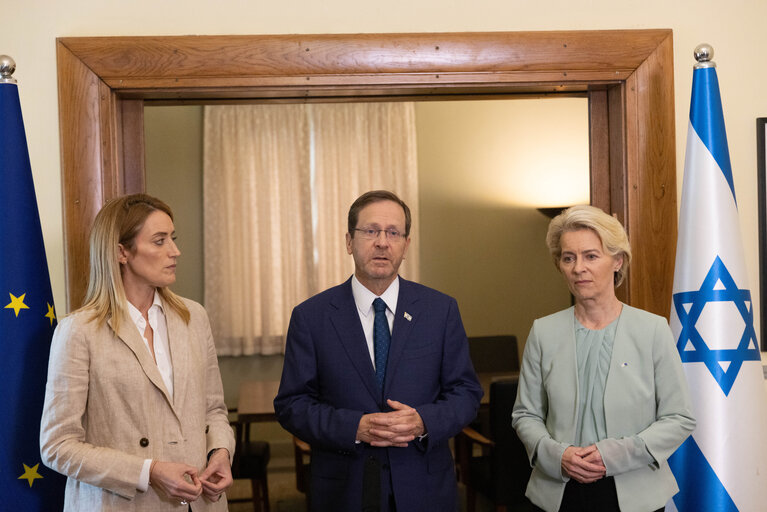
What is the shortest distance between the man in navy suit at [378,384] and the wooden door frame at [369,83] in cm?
74

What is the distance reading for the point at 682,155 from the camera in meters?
3.05

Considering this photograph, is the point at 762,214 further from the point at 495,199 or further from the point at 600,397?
the point at 495,199

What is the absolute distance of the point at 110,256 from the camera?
2.13 metres

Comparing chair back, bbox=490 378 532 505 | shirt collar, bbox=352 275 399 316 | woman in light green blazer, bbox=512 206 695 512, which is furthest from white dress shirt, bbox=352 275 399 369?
chair back, bbox=490 378 532 505

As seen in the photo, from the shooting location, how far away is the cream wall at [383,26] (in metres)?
2.85

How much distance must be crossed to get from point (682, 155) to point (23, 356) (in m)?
2.50

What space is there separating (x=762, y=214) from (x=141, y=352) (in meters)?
2.41

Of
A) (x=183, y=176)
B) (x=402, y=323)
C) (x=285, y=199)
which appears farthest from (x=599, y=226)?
(x=183, y=176)

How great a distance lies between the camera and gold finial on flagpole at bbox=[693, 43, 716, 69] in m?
2.73

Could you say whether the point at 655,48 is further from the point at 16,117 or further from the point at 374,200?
the point at 16,117

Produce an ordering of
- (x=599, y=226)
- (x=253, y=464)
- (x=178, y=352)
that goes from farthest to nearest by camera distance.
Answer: (x=253, y=464)
(x=599, y=226)
(x=178, y=352)

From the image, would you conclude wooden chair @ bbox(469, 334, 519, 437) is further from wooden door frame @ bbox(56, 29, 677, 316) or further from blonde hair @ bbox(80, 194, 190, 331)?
blonde hair @ bbox(80, 194, 190, 331)

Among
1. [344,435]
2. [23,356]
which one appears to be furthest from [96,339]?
[344,435]

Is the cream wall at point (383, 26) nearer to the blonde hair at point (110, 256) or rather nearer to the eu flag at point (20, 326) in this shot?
the eu flag at point (20, 326)
